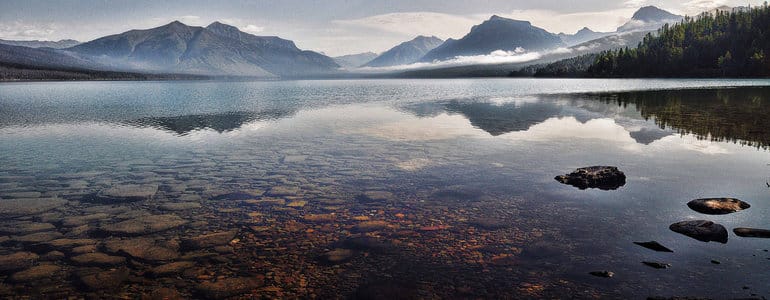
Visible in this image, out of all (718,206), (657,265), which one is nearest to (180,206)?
(657,265)

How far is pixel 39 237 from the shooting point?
15.0m

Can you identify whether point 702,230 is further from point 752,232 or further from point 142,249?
point 142,249

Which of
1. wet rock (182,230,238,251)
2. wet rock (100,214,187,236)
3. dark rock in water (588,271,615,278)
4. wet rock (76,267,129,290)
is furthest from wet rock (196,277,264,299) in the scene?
dark rock in water (588,271,615,278)

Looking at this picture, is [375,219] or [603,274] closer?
[603,274]

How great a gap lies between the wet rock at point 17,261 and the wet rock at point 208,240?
4010 millimetres

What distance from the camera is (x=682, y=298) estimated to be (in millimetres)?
10203

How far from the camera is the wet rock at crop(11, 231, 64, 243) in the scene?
A: 14.7m

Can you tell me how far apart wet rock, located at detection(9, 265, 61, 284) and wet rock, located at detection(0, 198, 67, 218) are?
6828 millimetres

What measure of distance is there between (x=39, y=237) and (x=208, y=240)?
5678 millimetres

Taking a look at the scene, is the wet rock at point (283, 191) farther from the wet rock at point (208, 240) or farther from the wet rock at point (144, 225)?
the wet rock at point (208, 240)

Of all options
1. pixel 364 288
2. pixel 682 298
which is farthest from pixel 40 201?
pixel 682 298

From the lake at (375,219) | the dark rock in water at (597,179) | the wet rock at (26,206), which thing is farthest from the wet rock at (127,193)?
the dark rock in water at (597,179)

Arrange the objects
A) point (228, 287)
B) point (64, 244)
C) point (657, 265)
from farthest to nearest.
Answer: point (64, 244)
point (657, 265)
point (228, 287)

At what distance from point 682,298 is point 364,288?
24.0 ft
